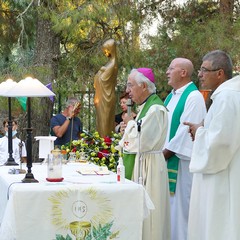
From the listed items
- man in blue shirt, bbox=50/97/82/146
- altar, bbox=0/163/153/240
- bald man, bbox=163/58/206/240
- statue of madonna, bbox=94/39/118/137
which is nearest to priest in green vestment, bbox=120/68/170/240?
bald man, bbox=163/58/206/240

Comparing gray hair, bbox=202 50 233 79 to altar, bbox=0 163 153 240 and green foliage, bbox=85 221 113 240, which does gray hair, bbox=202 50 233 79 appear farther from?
green foliage, bbox=85 221 113 240

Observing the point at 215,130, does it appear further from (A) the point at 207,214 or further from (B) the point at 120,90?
(B) the point at 120,90

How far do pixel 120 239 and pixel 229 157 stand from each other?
1.04 metres

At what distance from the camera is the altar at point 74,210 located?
16.7ft

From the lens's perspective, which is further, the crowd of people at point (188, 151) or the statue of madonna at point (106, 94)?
the statue of madonna at point (106, 94)

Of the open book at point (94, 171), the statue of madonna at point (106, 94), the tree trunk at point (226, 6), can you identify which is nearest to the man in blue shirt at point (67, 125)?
the statue of madonna at point (106, 94)

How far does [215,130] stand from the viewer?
519 cm

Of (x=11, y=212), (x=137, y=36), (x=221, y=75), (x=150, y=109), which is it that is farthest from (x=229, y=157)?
(x=137, y=36)

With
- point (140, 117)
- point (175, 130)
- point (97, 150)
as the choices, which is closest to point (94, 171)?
point (140, 117)

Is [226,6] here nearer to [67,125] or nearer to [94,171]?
[67,125]

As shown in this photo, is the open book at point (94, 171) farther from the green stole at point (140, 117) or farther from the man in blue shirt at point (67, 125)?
the man in blue shirt at point (67, 125)

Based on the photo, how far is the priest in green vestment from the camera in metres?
6.10

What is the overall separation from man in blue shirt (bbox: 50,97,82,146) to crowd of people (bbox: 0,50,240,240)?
98.7 inches

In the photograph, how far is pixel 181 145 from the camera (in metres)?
6.79
